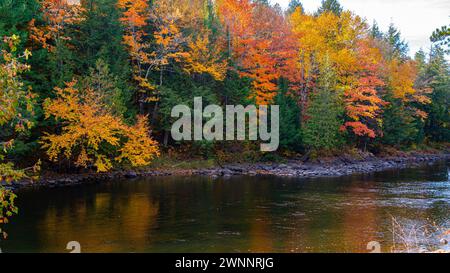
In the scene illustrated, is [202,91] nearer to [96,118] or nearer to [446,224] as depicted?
[96,118]

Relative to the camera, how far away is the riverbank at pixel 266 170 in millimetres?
28717

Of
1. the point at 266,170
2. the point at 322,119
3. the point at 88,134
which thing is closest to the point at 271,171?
the point at 266,170

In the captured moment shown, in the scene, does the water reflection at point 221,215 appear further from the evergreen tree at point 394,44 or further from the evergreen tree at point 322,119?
the evergreen tree at point 394,44

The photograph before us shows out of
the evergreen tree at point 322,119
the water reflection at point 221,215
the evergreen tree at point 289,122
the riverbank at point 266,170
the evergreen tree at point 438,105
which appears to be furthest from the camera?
the evergreen tree at point 438,105

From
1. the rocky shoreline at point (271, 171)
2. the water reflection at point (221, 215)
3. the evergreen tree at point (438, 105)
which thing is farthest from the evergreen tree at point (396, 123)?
the water reflection at point (221, 215)

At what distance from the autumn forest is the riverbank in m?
0.90

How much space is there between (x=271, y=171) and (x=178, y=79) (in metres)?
10.8

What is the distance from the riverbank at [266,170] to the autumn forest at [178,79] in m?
0.90

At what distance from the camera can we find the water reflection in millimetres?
15375

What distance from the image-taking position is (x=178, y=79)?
3775 centimetres

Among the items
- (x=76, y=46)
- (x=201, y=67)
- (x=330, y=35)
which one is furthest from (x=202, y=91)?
(x=330, y=35)

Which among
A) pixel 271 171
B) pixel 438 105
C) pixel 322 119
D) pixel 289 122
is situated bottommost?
pixel 271 171

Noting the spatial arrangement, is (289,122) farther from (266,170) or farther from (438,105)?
(438,105)

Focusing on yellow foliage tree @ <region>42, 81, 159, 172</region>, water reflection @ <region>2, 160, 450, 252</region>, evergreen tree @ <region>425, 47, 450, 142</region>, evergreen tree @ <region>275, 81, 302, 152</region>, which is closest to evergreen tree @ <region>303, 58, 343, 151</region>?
evergreen tree @ <region>275, 81, 302, 152</region>
